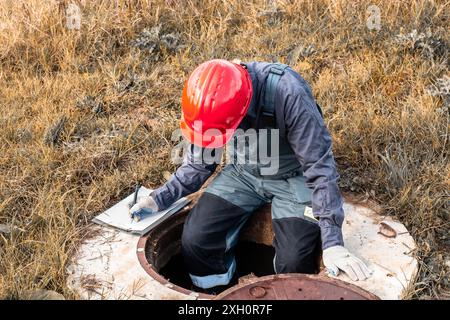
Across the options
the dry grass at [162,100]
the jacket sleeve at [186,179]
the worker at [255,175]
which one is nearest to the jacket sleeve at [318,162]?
the worker at [255,175]

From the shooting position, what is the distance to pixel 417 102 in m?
4.03

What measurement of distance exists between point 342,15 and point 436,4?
2.52 feet

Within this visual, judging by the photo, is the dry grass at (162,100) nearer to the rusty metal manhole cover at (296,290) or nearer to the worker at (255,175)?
the rusty metal manhole cover at (296,290)

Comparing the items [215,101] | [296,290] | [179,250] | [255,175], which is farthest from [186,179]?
[296,290]

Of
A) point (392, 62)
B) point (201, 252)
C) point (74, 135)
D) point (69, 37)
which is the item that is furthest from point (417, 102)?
point (69, 37)

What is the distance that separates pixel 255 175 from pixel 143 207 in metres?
0.64

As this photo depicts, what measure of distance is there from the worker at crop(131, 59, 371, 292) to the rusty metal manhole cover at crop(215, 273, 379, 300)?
8cm

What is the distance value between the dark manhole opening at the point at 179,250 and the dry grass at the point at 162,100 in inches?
15.4

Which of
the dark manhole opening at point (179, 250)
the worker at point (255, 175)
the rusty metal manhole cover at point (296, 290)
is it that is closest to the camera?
the rusty metal manhole cover at point (296, 290)

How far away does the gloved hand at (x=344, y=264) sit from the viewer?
2.78 metres

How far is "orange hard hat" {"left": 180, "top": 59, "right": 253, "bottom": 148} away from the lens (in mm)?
2736

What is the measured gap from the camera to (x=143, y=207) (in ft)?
10.9

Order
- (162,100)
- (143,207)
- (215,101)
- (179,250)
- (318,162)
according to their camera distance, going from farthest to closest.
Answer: (162,100) < (179,250) < (143,207) < (318,162) < (215,101)

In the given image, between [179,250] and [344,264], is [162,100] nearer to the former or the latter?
[179,250]
